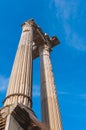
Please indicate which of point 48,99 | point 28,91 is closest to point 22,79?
point 28,91

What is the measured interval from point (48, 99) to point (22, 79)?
13.6ft

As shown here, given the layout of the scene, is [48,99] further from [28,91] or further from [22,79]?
[28,91]

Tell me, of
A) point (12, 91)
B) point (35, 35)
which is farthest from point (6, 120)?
point (35, 35)

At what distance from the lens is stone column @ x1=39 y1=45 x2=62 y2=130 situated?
14156 millimetres

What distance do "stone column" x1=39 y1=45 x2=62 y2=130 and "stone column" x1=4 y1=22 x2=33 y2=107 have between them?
298cm

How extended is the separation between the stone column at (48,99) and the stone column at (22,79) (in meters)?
2.98

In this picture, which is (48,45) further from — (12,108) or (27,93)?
(12,108)

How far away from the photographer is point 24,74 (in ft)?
41.5

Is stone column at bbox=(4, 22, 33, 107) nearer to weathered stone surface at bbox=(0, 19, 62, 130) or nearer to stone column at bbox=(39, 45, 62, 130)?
weathered stone surface at bbox=(0, 19, 62, 130)

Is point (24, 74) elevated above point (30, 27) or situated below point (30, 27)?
below

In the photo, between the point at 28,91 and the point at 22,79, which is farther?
the point at 22,79

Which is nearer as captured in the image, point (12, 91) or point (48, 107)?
point (12, 91)

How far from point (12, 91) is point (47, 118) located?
4060 millimetres

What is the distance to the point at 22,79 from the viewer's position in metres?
12.2
